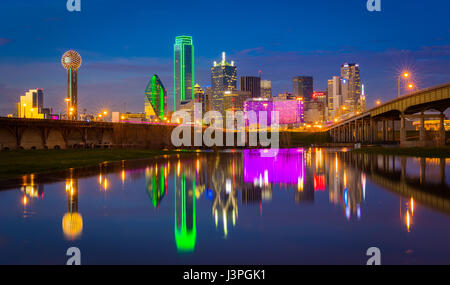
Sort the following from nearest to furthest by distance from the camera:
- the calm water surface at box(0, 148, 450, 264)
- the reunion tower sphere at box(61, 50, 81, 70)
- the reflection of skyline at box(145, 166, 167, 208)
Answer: the calm water surface at box(0, 148, 450, 264) → the reflection of skyline at box(145, 166, 167, 208) → the reunion tower sphere at box(61, 50, 81, 70)

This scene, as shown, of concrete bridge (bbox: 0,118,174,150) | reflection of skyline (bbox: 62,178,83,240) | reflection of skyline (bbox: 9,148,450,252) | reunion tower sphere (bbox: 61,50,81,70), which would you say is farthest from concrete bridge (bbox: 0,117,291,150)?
reunion tower sphere (bbox: 61,50,81,70)

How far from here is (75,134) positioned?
87250 mm

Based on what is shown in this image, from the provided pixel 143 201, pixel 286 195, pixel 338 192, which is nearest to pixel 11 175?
pixel 143 201

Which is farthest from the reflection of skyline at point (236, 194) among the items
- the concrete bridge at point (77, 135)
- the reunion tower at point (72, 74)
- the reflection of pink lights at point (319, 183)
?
the reunion tower at point (72, 74)

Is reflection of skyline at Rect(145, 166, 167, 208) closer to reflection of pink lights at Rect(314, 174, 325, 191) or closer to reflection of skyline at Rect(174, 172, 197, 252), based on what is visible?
reflection of skyline at Rect(174, 172, 197, 252)

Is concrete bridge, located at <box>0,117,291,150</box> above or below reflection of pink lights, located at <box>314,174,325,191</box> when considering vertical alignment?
above

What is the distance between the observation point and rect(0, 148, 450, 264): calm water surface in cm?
1046

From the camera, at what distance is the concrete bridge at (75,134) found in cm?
6925

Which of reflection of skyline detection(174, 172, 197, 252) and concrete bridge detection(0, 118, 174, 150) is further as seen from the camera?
concrete bridge detection(0, 118, 174, 150)

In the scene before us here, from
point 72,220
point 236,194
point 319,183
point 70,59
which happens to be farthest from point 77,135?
point 70,59

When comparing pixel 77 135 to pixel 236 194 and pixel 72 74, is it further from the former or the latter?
pixel 72 74

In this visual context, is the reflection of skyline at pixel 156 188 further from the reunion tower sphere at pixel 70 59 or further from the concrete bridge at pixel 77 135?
the reunion tower sphere at pixel 70 59
